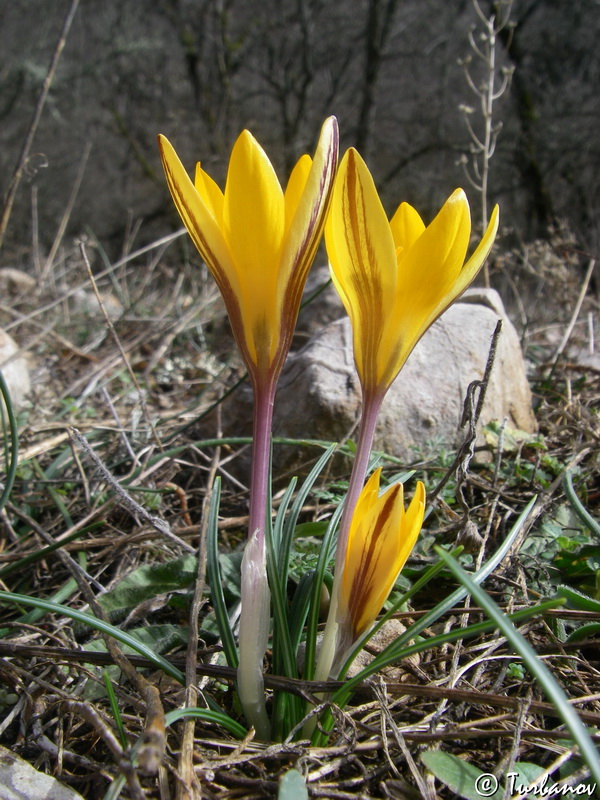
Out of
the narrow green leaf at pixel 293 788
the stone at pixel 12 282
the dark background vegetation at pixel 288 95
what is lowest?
the stone at pixel 12 282

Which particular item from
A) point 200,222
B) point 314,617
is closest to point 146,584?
point 314,617

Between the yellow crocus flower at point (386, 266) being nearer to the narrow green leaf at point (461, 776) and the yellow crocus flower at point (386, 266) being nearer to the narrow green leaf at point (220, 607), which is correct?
the narrow green leaf at point (220, 607)

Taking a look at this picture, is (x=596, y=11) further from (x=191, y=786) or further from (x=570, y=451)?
(x=191, y=786)

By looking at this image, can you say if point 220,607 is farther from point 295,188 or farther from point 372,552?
point 295,188

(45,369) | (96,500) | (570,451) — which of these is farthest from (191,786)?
(45,369)

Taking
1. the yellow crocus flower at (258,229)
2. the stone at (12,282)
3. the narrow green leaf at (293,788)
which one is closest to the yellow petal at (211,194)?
the yellow crocus flower at (258,229)

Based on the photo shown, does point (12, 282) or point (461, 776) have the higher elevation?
point (461, 776)
